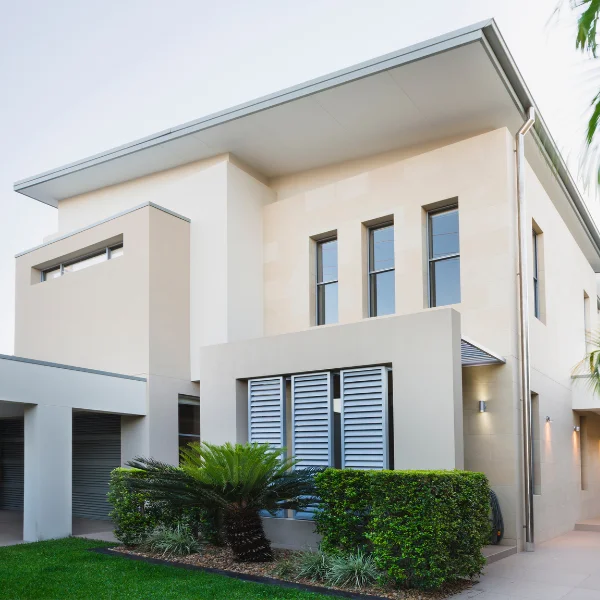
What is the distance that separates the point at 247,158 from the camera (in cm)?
1548

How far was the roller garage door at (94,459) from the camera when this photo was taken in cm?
1518

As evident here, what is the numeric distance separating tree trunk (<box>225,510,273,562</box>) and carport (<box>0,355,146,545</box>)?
3.98m

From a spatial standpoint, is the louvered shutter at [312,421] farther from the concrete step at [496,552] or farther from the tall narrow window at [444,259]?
the tall narrow window at [444,259]

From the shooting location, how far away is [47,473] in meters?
12.2

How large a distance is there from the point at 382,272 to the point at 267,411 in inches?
159

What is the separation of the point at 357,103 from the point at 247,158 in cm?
328

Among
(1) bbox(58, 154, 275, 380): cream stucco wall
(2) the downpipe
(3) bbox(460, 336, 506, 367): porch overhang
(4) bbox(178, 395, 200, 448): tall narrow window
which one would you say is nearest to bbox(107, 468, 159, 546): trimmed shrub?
(4) bbox(178, 395, 200, 448): tall narrow window

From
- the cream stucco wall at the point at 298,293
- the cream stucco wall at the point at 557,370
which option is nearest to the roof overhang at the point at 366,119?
the cream stucco wall at the point at 298,293

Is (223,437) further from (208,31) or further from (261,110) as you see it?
(208,31)

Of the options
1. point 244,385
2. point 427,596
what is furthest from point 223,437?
point 427,596

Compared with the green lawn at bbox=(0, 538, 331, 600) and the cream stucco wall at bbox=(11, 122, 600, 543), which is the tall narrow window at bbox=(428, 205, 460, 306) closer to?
the cream stucco wall at bbox=(11, 122, 600, 543)

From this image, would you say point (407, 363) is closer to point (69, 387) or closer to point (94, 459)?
point (69, 387)

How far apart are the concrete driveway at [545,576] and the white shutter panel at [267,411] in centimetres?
374

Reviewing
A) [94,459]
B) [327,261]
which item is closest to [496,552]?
[327,261]
